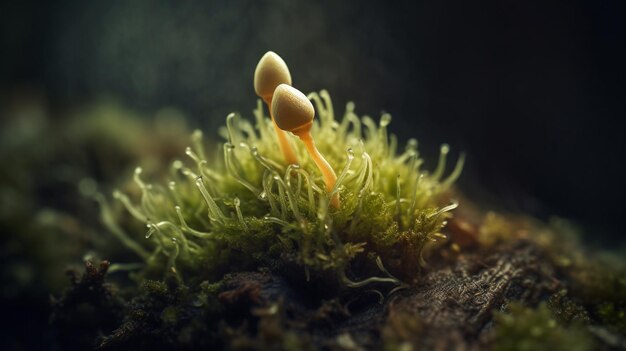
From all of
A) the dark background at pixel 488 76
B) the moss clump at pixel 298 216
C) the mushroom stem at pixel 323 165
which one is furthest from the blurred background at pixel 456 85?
the mushroom stem at pixel 323 165

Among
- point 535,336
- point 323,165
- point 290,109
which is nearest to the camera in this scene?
point 535,336

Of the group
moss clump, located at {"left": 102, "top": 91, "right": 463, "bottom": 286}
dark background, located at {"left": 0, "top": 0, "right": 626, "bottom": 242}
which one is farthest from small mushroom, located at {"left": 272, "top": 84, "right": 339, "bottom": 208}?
dark background, located at {"left": 0, "top": 0, "right": 626, "bottom": 242}

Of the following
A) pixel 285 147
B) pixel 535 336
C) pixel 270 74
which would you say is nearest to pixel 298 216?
pixel 285 147

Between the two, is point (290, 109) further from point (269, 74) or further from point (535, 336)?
point (535, 336)

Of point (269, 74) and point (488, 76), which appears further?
point (488, 76)

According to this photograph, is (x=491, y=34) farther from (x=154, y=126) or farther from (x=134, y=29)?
(x=134, y=29)

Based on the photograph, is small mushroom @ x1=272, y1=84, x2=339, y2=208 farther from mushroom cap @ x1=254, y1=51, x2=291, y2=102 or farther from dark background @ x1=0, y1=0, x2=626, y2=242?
dark background @ x1=0, y1=0, x2=626, y2=242

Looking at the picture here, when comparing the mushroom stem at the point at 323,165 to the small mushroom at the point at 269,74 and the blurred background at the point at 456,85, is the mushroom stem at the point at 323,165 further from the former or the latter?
the blurred background at the point at 456,85
